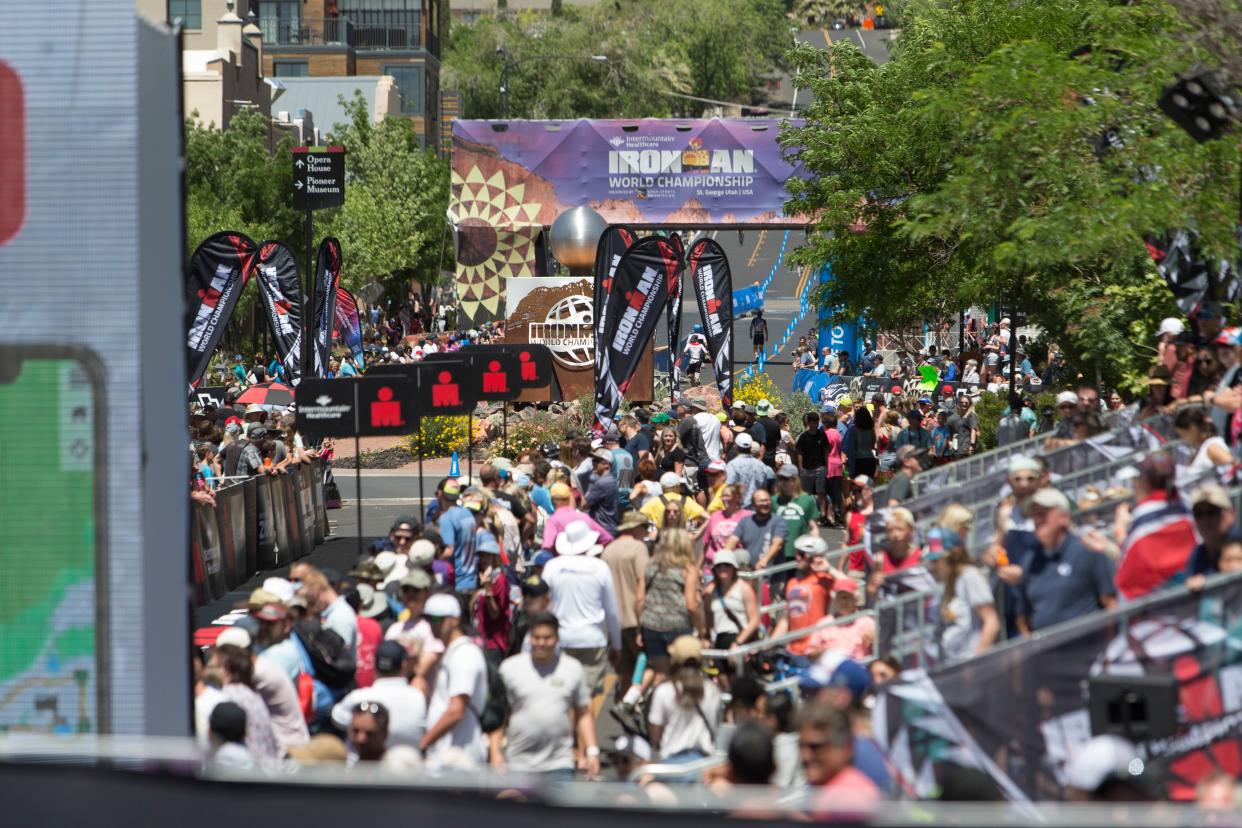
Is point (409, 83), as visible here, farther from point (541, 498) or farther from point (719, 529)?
point (719, 529)

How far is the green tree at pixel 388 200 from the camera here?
5750 cm

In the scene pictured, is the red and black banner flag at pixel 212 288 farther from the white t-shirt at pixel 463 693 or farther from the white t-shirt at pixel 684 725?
the white t-shirt at pixel 684 725

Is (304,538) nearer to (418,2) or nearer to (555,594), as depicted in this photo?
(555,594)

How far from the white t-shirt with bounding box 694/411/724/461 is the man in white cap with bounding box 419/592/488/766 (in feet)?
38.7

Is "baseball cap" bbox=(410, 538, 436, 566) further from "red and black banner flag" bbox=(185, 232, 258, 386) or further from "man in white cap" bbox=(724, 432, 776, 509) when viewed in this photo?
"red and black banner flag" bbox=(185, 232, 258, 386)

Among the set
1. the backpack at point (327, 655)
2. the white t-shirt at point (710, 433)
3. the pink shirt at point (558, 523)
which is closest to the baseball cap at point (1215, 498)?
the backpack at point (327, 655)

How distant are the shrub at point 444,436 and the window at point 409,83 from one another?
57.4m

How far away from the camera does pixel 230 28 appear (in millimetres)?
54188

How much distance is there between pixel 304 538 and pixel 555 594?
35.4ft

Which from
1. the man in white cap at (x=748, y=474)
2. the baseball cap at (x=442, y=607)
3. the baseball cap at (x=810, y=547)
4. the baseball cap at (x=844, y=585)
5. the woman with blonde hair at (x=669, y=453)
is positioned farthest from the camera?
the woman with blonde hair at (x=669, y=453)

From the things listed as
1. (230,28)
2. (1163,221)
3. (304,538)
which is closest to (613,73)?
(230,28)

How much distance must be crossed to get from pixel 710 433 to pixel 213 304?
256 inches

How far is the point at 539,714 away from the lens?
8195 millimetres

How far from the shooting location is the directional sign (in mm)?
29516
